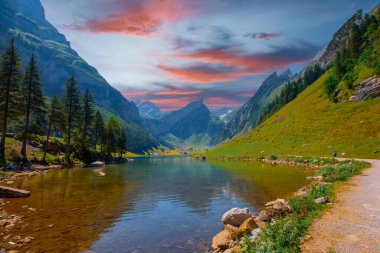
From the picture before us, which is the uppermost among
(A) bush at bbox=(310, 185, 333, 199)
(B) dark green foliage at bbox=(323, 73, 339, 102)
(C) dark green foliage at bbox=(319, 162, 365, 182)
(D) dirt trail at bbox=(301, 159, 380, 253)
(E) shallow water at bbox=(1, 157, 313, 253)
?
(B) dark green foliage at bbox=(323, 73, 339, 102)

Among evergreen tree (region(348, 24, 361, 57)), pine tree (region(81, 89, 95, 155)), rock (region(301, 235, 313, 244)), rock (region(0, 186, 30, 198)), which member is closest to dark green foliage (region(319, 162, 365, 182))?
rock (region(301, 235, 313, 244))

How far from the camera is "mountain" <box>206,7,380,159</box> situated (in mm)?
59188

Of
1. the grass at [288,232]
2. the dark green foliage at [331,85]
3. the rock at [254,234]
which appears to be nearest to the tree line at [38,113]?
the rock at [254,234]

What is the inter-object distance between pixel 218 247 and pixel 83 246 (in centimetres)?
700

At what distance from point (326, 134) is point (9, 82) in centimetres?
7770

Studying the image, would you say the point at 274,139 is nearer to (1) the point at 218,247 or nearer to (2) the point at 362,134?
(2) the point at 362,134

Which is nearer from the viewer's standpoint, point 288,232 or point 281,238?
point 281,238

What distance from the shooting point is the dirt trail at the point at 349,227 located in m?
9.30

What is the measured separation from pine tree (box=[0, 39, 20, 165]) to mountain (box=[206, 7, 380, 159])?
221 ft

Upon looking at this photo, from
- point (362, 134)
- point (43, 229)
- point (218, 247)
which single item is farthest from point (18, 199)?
point (362, 134)

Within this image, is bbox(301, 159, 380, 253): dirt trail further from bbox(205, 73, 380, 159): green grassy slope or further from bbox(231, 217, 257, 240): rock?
bbox(205, 73, 380, 159): green grassy slope

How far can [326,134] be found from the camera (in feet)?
233

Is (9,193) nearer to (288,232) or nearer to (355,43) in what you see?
(288,232)

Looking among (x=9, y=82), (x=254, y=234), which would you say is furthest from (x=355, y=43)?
(x=254, y=234)
